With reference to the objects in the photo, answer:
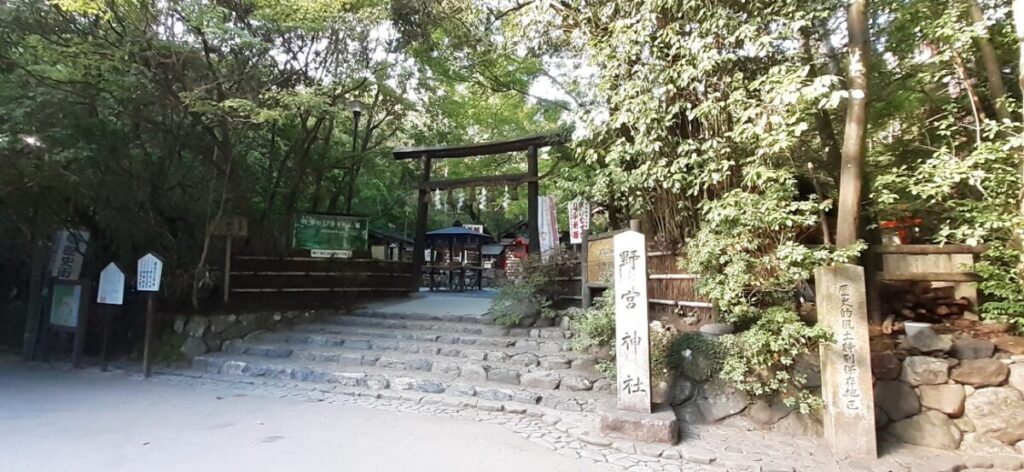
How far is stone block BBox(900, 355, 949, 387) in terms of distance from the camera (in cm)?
523

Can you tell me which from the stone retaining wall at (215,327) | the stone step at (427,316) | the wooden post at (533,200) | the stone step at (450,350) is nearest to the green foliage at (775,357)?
the stone step at (450,350)

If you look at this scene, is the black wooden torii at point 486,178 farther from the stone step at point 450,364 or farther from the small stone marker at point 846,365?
the small stone marker at point 846,365

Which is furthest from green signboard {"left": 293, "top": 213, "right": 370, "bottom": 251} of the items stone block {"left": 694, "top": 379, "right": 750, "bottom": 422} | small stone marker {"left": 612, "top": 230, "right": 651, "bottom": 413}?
stone block {"left": 694, "top": 379, "right": 750, "bottom": 422}

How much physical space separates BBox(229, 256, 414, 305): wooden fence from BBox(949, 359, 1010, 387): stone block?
Result: 1011 cm

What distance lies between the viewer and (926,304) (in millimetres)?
6438

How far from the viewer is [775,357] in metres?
5.33

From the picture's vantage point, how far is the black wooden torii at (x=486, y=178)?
11.7 meters

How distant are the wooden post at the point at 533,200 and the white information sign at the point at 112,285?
726cm

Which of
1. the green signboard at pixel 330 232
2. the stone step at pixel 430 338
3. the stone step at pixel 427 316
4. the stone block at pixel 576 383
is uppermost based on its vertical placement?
the green signboard at pixel 330 232

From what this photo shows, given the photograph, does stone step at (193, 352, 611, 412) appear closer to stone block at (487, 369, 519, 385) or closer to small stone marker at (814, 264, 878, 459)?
stone block at (487, 369, 519, 385)

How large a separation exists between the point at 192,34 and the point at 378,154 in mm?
4873

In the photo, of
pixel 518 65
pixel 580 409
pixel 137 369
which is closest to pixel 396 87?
pixel 518 65

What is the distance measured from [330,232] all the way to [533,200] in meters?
4.34

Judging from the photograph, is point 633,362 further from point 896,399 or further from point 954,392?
point 954,392
